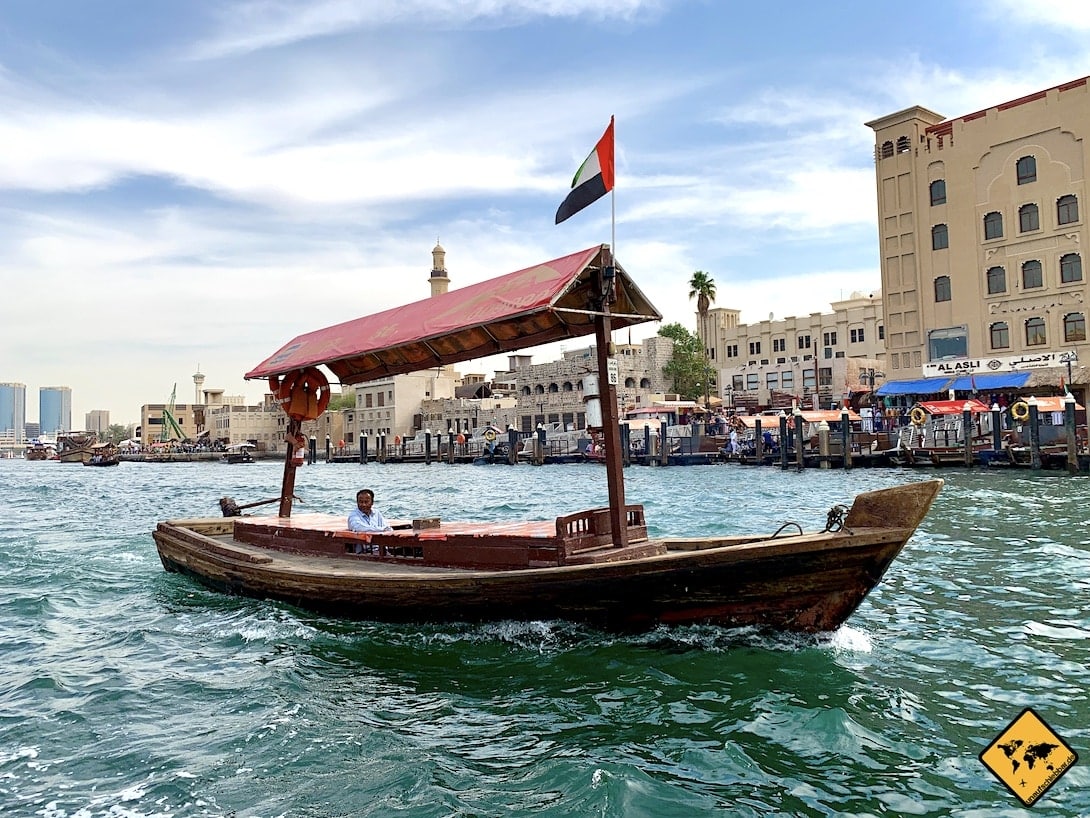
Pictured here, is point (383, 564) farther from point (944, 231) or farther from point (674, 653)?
point (944, 231)

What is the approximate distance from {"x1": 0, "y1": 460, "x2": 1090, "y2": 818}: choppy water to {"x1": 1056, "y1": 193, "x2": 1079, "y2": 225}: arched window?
111 ft

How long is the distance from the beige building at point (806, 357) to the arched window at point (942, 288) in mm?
11782

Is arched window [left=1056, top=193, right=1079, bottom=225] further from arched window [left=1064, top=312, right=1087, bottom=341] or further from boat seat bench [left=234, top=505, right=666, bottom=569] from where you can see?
boat seat bench [left=234, top=505, right=666, bottom=569]

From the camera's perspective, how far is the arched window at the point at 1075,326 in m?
37.7

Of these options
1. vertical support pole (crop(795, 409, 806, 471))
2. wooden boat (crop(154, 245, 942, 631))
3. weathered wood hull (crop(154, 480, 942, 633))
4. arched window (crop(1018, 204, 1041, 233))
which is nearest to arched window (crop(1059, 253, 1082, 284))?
arched window (crop(1018, 204, 1041, 233))

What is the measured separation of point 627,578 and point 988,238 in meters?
41.5

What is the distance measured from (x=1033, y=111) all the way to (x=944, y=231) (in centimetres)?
668

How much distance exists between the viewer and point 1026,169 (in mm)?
40000

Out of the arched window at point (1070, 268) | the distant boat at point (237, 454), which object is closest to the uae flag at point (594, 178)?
the arched window at point (1070, 268)

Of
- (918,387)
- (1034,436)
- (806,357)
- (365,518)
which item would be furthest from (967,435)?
(806,357)

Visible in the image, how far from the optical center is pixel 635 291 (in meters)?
8.27

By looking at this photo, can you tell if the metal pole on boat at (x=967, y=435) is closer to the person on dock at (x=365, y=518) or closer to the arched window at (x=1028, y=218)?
the arched window at (x=1028, y=218)

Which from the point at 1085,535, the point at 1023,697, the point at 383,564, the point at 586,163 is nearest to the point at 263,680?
the point at 383,564

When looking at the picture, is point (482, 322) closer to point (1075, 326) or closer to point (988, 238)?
point (1075, 326)
